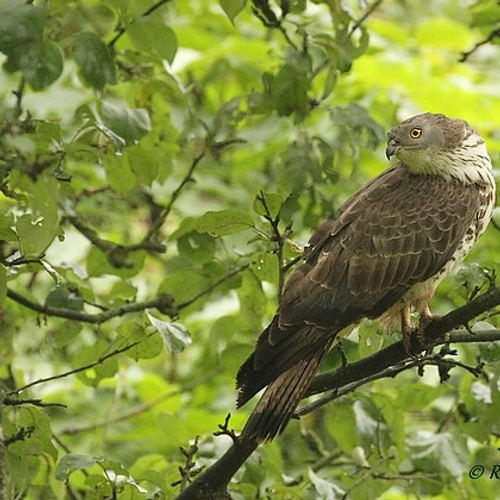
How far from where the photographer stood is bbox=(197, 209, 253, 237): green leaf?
3.73 meters

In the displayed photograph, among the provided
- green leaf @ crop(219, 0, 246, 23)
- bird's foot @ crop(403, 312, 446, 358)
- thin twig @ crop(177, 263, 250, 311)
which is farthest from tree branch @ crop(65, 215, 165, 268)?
green leaf @ crop(219, 0, 246, 23)

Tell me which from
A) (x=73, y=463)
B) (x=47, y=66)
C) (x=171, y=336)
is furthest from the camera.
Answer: (x=171, y=336)

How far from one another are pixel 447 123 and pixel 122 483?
214cm

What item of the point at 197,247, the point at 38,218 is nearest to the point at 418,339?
the point at 197,247

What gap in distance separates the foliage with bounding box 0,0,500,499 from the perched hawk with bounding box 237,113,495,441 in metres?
0.12

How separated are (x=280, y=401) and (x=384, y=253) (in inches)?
34.8

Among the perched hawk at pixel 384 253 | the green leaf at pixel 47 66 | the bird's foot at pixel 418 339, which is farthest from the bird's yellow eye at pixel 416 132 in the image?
the green leaf at pixel 47 66

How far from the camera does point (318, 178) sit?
4461 mm

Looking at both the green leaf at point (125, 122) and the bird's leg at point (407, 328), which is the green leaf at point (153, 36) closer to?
the green leaf at point (125, 122)

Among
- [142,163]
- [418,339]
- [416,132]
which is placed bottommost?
[418,339]

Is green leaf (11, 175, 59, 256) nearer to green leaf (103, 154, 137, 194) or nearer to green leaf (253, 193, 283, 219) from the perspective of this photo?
green leaf (253, 193, 283, 219)

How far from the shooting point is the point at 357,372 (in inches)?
142

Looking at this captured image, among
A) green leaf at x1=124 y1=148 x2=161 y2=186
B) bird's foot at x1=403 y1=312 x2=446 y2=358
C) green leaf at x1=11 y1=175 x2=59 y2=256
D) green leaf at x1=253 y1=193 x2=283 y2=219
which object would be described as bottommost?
green leaf at x1=11 y1=175 x2=59 y2=256

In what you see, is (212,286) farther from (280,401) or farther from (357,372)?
(357,372)
